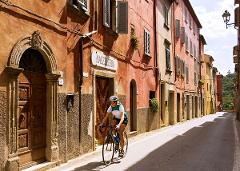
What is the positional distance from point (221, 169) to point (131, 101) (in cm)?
996

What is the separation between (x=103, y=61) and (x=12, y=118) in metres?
6.45

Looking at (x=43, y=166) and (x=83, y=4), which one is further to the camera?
(x=83, y=4)

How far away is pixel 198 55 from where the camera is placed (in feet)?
164

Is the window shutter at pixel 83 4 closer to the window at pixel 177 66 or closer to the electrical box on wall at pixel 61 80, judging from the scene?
A: the electrical box on wall at pixel 61 80

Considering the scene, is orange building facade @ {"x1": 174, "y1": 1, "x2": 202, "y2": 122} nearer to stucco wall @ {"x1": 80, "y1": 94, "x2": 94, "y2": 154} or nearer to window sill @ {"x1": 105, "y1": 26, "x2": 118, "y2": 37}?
window sill @ {"x1": 105, "y1": 26, "x2": 118, "y2": 37}

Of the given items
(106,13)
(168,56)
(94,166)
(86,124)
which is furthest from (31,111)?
(168,56)

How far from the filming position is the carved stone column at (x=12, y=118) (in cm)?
793

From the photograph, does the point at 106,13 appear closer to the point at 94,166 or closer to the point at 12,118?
the point at 94,166

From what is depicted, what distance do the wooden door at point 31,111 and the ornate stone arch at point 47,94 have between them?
0.48ft

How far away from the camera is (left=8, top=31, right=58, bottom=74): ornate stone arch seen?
8109mm

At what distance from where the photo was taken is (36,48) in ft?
29.7

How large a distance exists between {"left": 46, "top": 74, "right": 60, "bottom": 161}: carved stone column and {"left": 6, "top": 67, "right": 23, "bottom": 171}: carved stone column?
166 cm

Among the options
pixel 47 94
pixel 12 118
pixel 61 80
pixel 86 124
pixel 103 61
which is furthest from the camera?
pixel 103 61

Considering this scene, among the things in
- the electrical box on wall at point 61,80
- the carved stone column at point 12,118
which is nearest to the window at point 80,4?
the electrical box on wall at point 61,80
